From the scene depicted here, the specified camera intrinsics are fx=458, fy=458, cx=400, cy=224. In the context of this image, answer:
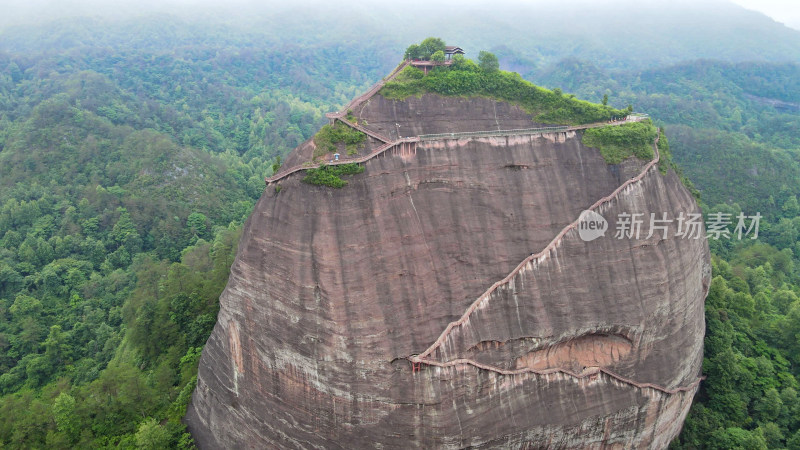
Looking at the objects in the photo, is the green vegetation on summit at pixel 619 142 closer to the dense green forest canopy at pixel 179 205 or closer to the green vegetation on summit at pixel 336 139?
the dense green forest canopy at pixel 179 205

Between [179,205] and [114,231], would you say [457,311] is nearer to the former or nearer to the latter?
[114,231]

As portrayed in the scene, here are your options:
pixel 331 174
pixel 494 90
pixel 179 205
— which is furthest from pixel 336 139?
pixel 179 205

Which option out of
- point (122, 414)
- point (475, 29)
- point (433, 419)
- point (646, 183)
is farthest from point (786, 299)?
point (475, 29)

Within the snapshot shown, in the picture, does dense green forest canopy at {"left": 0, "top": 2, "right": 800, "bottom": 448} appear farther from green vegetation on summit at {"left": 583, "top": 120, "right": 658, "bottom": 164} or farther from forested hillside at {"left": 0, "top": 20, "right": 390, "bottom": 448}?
green vegetation on summit at {"left": 583, "top": 120, "right": 658, "bottom": 164}

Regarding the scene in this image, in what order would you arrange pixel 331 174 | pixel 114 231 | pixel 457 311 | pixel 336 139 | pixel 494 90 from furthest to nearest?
pixel 114 231 < pixel 494 90 < pixel 336 139 < pixel 457 311 < pixel 331 174

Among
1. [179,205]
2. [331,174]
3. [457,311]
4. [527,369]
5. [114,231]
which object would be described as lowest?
[114,231]

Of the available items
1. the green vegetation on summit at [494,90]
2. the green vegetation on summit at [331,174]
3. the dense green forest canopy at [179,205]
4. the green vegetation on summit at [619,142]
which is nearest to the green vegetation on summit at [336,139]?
the green vegetation on summit at [331,174]

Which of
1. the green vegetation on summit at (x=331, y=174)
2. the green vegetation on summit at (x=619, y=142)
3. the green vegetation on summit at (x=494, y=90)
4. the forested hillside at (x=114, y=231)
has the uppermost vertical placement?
the green vegetation on summit at (x=494, y=90)
